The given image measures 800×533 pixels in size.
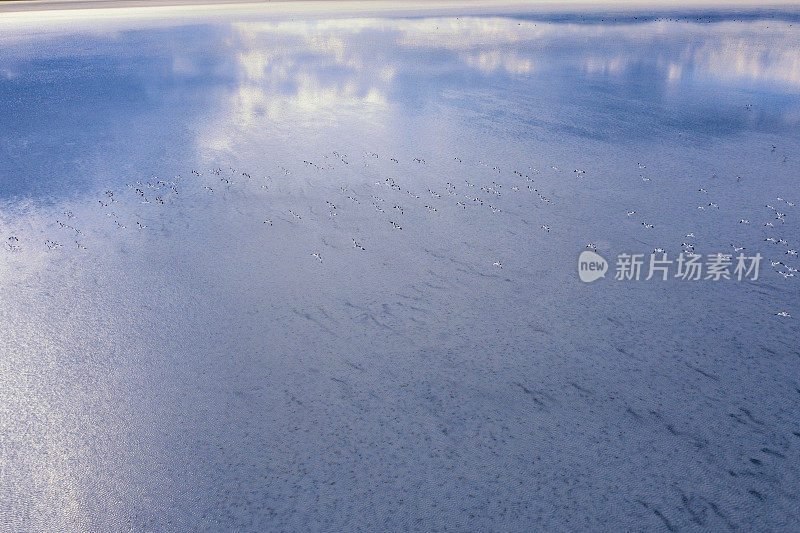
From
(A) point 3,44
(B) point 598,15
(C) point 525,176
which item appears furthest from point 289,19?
(C) point 525,176

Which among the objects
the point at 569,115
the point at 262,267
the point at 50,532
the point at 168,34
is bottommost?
the point at 50,532

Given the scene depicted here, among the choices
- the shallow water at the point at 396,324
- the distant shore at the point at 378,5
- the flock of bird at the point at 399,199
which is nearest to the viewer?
the shallow water at the point at 396,324

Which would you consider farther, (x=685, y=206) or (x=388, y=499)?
(x=685, y=206)

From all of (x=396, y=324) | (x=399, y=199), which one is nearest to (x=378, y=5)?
(x=399, y=199)

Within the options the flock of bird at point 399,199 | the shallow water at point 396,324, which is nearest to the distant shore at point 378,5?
the shallow water at point 396,324

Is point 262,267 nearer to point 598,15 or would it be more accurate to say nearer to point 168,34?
point 168,34

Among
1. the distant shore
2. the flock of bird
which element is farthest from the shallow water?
the distant shore

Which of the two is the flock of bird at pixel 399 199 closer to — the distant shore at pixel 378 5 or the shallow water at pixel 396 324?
the shallow water at pixel 396 324
